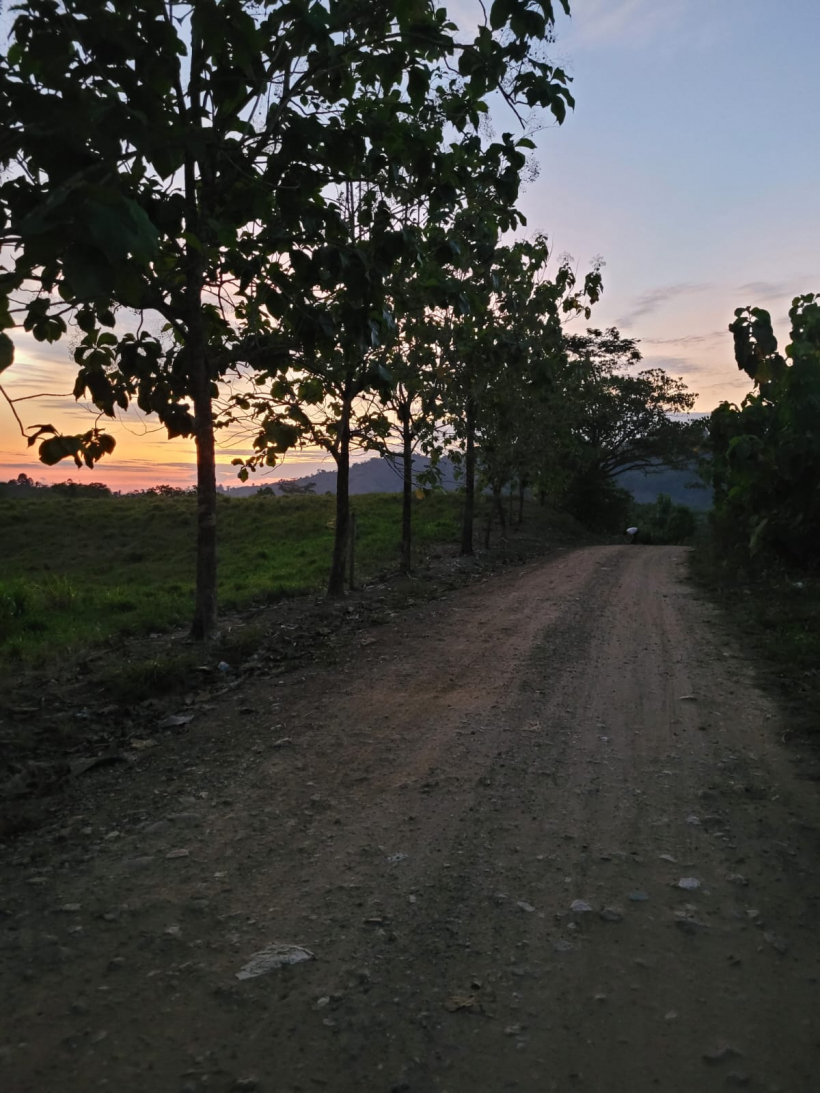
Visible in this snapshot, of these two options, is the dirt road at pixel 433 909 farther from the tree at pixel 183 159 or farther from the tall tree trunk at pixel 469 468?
the tall tree trunk at pixel 469 468

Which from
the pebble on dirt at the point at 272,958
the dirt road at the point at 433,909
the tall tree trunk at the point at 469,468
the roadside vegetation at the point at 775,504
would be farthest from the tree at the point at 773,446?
the pebble on dirt at the point at 272,958

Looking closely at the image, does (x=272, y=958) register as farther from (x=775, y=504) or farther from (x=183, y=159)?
(x=775, y=504)

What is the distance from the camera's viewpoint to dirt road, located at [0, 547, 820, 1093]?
2.68 meters

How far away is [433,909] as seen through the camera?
357 centimetres

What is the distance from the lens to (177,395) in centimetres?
835

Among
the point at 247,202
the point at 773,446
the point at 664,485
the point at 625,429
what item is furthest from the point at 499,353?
the point at 664,485

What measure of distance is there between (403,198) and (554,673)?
6.10 meters

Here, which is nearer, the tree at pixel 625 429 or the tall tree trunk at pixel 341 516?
the tall tree trunk at pixel 341 516

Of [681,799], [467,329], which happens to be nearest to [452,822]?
[681,799]

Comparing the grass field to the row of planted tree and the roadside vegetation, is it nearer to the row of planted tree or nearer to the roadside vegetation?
the row of planted tree

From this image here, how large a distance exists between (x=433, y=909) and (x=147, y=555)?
22369mm

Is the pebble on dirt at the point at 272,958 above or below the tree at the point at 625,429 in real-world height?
below

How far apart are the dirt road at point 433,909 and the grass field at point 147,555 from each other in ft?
18.3

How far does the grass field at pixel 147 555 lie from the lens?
39.4ft
